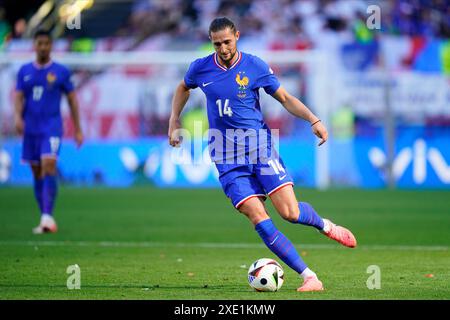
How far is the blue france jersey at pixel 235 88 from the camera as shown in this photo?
7.97 metres

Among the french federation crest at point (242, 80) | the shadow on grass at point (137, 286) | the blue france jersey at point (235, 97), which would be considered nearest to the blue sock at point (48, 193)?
the shadow on grass at point (137, 286)

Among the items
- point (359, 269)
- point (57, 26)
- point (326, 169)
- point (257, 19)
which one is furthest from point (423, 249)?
point (57, 26)

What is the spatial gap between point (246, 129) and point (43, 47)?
555 centimetres

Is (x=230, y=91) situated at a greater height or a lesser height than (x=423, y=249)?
greater

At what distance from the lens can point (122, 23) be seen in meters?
28.5

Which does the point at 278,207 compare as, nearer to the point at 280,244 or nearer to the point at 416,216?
the point at 280,244

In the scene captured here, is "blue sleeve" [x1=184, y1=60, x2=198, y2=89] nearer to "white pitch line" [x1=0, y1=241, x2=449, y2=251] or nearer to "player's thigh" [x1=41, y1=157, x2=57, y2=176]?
"white pitch line" [x1=0, y1=241, x2=449, y2=251]

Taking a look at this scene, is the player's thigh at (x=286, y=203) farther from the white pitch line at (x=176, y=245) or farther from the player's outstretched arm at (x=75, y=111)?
the player's outstretched arm at (x=75, y=111)

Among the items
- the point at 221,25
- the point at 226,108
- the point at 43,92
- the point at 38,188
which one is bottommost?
the point at 226,108

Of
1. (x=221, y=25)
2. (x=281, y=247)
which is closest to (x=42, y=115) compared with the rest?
(x=221, y=25)

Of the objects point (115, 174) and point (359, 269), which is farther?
point (115, 174)

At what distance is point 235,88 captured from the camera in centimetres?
796

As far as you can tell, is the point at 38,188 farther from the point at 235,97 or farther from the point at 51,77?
the point at 235,97

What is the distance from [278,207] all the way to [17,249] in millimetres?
4290
